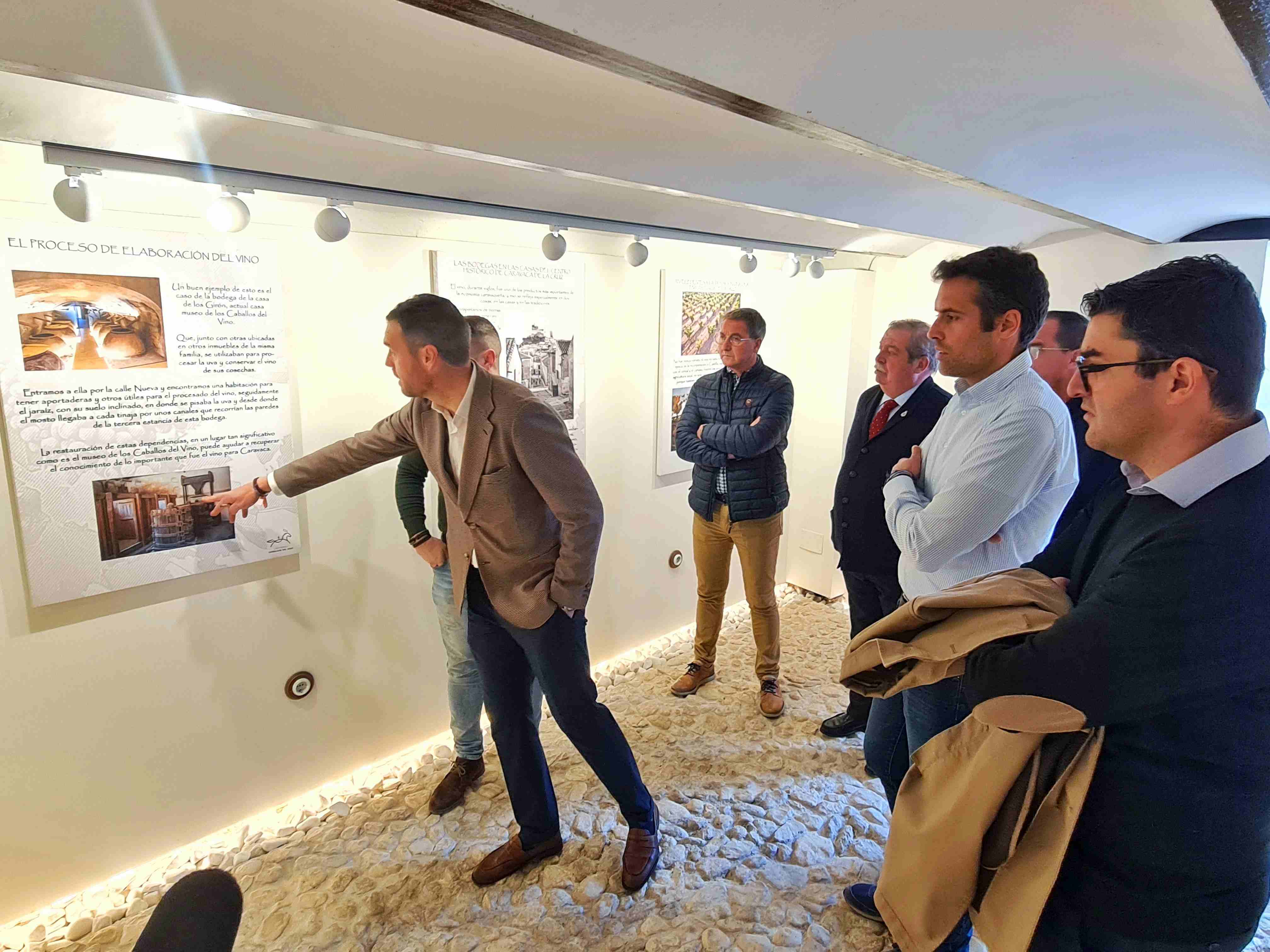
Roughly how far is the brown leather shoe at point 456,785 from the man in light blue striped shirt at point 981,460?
1805mm

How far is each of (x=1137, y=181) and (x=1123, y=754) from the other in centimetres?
211

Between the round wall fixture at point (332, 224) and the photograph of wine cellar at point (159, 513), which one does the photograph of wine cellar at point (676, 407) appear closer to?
the round wall fixture at point (332, 224)

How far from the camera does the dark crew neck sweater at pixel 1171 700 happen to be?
91 centimetres

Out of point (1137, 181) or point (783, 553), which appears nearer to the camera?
point (1137, 181)

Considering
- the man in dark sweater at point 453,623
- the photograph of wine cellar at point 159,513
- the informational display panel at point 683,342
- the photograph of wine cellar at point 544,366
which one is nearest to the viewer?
the photograph of wine cellar at point 159,513

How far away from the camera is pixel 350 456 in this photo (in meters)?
2.27

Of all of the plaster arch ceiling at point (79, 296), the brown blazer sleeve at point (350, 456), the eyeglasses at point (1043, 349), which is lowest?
the brown blazer sleeve at point (350, 456)

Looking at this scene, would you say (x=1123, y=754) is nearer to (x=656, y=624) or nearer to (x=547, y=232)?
(x=547, y=232)

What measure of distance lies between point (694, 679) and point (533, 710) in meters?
1.45

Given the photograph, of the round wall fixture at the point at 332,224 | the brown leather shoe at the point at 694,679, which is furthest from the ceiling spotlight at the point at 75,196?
the brown leather shoe at the point at 694,679

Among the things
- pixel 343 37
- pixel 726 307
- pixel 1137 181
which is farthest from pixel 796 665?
pixel 343 37

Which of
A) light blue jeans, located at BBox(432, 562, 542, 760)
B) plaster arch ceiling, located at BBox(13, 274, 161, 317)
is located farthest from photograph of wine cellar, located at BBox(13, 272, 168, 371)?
light blue jeans, located at BBox(432, 562, 542, 760)

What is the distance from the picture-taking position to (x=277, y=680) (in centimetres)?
257

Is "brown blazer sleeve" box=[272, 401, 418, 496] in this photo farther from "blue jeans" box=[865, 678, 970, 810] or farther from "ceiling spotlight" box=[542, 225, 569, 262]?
"blue jeans" box=[865, 678, 970, 810]
